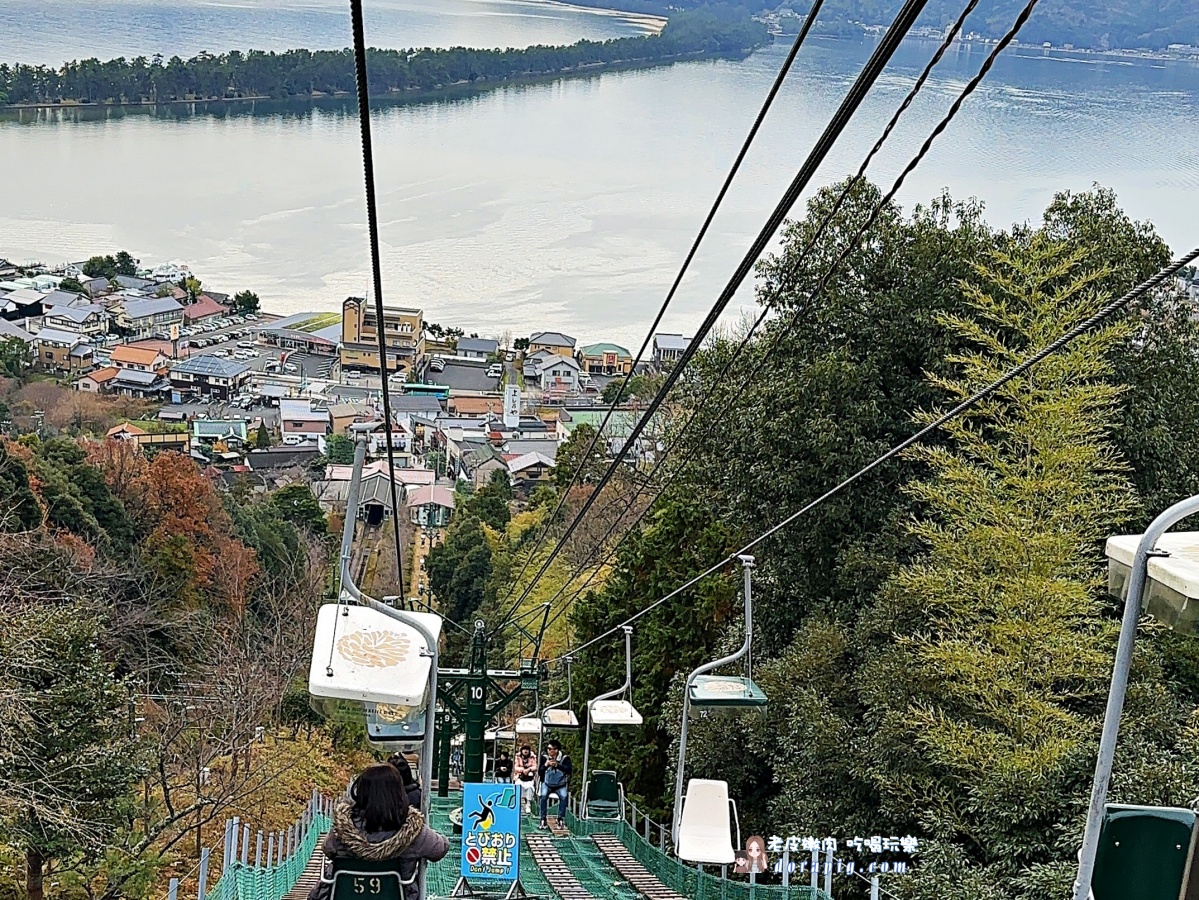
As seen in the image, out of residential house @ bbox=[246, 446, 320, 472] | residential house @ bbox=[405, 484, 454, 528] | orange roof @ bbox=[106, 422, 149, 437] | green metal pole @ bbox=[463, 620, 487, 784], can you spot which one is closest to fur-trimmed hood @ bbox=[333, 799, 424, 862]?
green metal pole @ bbox=[463, 620, 487, 784]

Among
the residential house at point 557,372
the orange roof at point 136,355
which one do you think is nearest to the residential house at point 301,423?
the orange roof at point 136,355

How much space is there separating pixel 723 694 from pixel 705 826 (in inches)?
30.2

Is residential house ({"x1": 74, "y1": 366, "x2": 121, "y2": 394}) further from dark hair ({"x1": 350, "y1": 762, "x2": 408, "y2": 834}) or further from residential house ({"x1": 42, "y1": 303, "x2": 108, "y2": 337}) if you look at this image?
dark hair ({"x1": 350, "y1": 762, "x2": 408, "y2": 834})

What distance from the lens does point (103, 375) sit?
1896 inches

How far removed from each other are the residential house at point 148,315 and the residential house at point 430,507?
78.5 ft

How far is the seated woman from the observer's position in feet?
9.84

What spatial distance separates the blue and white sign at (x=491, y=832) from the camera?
5.97 m

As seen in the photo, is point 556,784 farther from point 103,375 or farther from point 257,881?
point 103,375

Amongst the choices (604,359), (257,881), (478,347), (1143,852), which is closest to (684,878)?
(257,881)

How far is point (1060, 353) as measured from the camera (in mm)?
10016

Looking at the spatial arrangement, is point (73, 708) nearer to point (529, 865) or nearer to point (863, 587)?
point (529, 865)

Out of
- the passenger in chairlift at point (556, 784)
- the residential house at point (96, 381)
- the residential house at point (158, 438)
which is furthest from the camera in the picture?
the residential house at point (96, 381)

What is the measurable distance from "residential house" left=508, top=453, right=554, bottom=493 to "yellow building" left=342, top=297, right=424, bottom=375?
420 inches

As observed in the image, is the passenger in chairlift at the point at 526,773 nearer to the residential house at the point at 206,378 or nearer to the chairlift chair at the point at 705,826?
the chairlift chair at the point at 705,826
